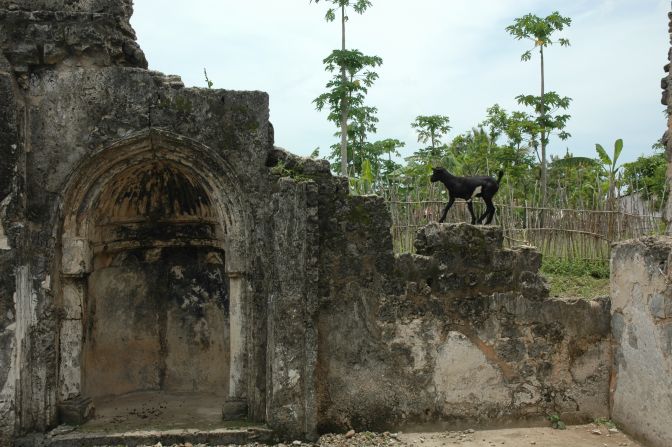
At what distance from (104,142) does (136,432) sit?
249cm

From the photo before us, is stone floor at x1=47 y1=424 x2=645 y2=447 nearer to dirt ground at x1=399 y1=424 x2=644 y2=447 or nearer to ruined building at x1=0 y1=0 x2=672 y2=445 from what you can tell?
dirt ground at x1=399 y1=424 x2=644 y2=447

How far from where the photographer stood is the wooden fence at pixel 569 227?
10.2 metres

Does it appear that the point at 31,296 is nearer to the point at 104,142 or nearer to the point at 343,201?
the point at 104,142

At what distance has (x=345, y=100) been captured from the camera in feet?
49.1

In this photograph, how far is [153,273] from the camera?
6789 millimetres

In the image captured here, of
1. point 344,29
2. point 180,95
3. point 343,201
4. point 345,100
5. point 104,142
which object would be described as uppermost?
point 344,29

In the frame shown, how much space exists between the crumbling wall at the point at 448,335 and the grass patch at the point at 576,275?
3586 millimetres

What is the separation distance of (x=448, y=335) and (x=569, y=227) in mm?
6082

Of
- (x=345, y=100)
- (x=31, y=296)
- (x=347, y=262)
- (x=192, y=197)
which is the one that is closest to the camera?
(x=31, y=296)

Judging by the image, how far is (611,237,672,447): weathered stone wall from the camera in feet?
15.2

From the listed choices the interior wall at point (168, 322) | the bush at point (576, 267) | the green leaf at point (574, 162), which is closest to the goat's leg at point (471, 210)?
the interior wall at point (168, 322)

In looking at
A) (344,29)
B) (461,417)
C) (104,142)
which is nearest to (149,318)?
(104,142)

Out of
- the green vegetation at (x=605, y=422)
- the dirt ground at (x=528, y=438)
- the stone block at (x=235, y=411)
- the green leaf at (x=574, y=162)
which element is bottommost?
the dirt ground at (x=528, y=438)

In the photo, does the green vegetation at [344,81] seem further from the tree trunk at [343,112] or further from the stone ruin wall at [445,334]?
the stone ruin wall at [445,334]
